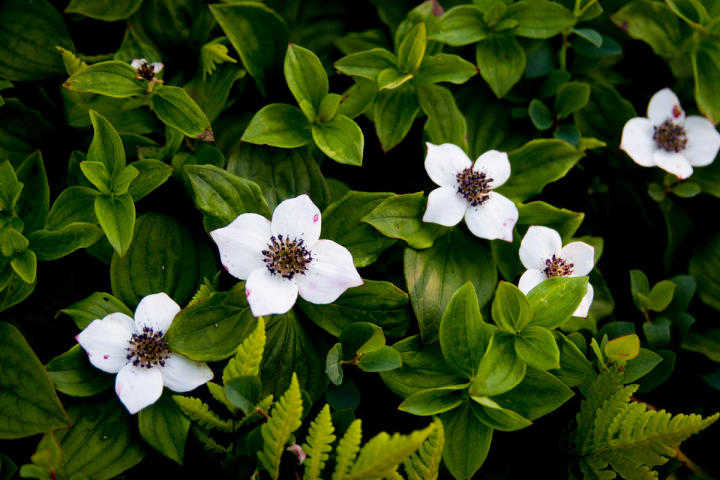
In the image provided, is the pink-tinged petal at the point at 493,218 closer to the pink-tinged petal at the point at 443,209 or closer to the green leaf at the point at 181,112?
the pink-tinged petal at the point at 443,209

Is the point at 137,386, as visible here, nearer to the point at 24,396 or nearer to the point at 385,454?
the point at 24,396

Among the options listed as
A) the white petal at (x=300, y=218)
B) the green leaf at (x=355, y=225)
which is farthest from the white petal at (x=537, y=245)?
the white petal at (x=300, y=218)

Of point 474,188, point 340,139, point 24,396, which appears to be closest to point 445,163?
point 474,188

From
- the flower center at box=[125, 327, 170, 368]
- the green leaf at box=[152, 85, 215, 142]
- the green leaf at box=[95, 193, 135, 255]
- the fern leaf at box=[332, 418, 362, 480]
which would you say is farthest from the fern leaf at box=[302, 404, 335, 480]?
the green leaf at box=[152, 85, 215, 142]

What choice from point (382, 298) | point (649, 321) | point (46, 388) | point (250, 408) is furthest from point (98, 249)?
point (649, 321)

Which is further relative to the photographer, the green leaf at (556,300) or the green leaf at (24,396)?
the green leaf at (556,300)

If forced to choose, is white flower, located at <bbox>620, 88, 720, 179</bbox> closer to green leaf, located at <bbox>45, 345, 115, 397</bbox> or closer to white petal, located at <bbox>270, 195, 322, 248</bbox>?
white petal, located at <bbox>270, 195, 322, 248</bbox>

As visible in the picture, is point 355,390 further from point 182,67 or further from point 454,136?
point 182,67
